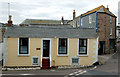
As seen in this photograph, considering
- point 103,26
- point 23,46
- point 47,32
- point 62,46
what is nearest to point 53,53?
point 62,46

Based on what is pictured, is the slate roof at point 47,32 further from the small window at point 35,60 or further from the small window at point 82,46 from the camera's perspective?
the small window at point 35,60

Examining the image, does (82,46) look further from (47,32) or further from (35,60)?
(35,60)

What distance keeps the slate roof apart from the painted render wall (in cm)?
46

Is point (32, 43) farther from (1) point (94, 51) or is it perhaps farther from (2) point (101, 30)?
(2) point (101, 30)

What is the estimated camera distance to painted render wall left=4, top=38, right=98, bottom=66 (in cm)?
1548

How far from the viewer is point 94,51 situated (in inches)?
655

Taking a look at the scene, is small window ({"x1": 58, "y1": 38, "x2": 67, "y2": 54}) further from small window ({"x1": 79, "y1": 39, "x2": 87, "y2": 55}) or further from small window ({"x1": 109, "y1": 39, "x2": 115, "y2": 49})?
small window ({"x1": 109, "y1": 39, "x2": 115, "y2": 49})

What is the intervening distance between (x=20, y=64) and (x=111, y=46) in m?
18.3

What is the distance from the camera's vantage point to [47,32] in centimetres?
1614

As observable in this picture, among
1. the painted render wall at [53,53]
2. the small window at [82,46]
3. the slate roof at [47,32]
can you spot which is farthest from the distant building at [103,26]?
the slate roof at [47,32]

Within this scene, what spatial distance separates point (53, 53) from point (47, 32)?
2449 mm

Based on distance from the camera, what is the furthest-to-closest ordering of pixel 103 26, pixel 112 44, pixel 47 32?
pixel 112 44 → pixel 103 26 → pixel 47 32

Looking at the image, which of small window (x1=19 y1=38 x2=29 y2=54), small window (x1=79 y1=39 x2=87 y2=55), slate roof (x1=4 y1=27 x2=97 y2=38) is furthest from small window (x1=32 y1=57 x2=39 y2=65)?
small window (x1=79 y1=39 x2=87 y2=55)

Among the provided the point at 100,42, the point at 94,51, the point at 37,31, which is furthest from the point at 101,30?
the point at 37,31
